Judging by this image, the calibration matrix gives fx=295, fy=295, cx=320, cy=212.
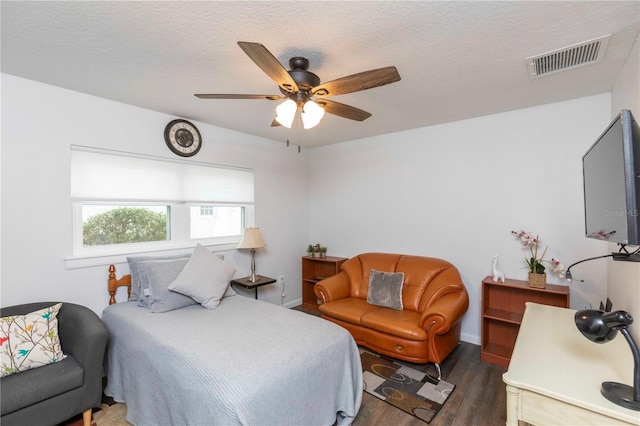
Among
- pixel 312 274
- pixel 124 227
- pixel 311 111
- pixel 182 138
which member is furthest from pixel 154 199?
pixel 312 274

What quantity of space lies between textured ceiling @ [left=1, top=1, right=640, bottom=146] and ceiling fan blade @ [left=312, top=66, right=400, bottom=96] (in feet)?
0.87

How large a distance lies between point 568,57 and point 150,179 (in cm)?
364

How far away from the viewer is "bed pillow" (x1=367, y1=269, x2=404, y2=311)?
10.6ft

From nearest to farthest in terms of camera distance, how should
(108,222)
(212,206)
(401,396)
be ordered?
(401,396) → (108,222) → (212,206)

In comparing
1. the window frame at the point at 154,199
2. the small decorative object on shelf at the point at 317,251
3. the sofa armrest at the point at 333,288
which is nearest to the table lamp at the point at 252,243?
the window frame at the point at 154,199

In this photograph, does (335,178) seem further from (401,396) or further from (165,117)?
(401,396)

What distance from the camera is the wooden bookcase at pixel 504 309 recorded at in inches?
108

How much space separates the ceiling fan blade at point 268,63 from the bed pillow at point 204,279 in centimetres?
182

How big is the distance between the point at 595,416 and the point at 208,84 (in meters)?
2.89

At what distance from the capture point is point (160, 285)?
2.54 m

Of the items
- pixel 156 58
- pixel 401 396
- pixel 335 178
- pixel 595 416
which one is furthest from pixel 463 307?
pixel 156 58

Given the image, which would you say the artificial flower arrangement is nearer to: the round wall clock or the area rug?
the area rug

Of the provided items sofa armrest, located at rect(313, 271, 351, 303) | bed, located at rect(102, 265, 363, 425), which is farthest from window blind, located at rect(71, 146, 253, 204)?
sofa armrest, located at rect(313, 271, 351, 303)

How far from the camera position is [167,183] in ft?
10.4
